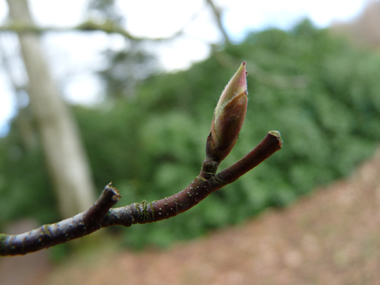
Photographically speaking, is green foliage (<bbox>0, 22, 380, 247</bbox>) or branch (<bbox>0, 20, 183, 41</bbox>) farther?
green foliage (<bbox>0, 22, 380, 247</bbox>)

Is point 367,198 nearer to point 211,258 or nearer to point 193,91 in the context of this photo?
point 211,258

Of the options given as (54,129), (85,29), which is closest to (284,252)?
(85,29)

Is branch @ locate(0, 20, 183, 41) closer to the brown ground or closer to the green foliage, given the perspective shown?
the green foliage

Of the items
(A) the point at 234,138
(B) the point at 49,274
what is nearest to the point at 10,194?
(B) the point at 49,274

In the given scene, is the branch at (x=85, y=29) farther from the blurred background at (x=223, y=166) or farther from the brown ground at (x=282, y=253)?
the brown ground at (x=282, y=253)

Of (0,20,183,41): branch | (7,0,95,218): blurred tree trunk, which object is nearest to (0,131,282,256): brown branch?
(0,20,183,41): branch

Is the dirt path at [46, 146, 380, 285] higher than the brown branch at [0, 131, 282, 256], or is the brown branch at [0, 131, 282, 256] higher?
the brown branch at [0, 131, 282, 256]
